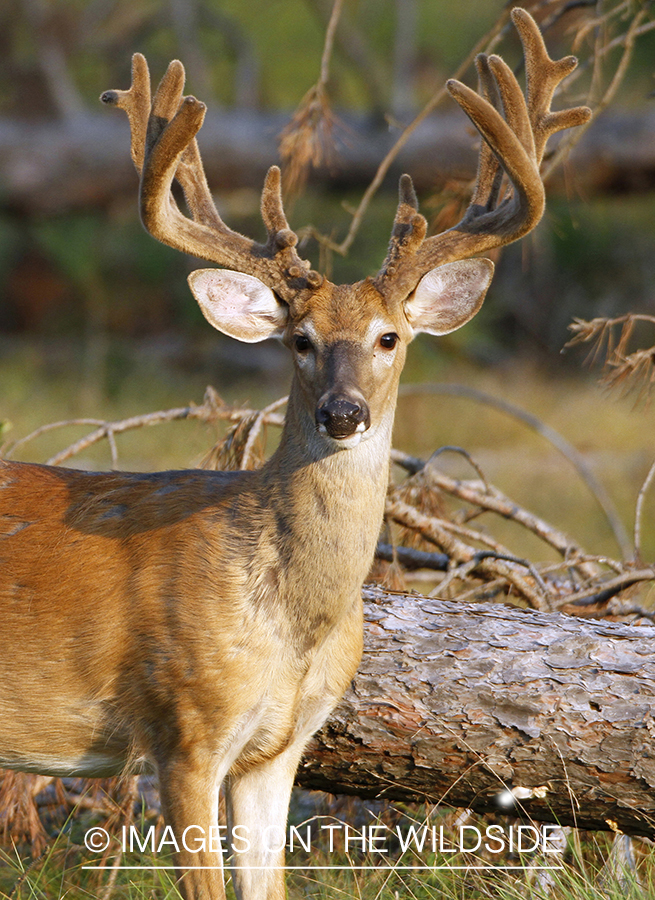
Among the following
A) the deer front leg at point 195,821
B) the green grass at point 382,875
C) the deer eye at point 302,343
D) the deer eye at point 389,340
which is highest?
the deer eye at point 389,340

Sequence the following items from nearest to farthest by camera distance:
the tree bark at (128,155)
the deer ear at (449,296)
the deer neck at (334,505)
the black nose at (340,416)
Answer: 1. the black nose at (340,416)
2. the deer neck at (334,505)
3. the deer ear at (449,296)
4. the tree bark at (128,155)

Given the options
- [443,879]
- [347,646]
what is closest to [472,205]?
[347,646]

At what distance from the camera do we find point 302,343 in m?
3.40

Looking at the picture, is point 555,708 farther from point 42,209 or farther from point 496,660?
point 42,209

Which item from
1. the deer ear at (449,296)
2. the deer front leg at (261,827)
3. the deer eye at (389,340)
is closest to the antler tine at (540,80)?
the deer ear at (449,296)

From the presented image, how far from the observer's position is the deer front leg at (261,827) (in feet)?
11.4

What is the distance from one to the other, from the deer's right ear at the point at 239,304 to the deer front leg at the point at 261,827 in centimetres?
128

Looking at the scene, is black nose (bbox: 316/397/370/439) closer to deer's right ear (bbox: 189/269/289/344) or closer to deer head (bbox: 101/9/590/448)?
deer head (bbox: 101/9/590/448)

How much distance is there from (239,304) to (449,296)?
660mm

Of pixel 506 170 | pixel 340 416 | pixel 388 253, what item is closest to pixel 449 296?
pixel 388 253

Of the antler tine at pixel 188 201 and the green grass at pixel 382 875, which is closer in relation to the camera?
the antler tine at pixel 188 201

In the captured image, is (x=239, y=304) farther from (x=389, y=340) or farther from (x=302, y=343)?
(x=389, y=340)

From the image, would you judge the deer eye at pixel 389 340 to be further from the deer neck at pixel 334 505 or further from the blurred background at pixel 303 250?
the blurred background at pixel 303 250

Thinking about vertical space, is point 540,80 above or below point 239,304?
above
